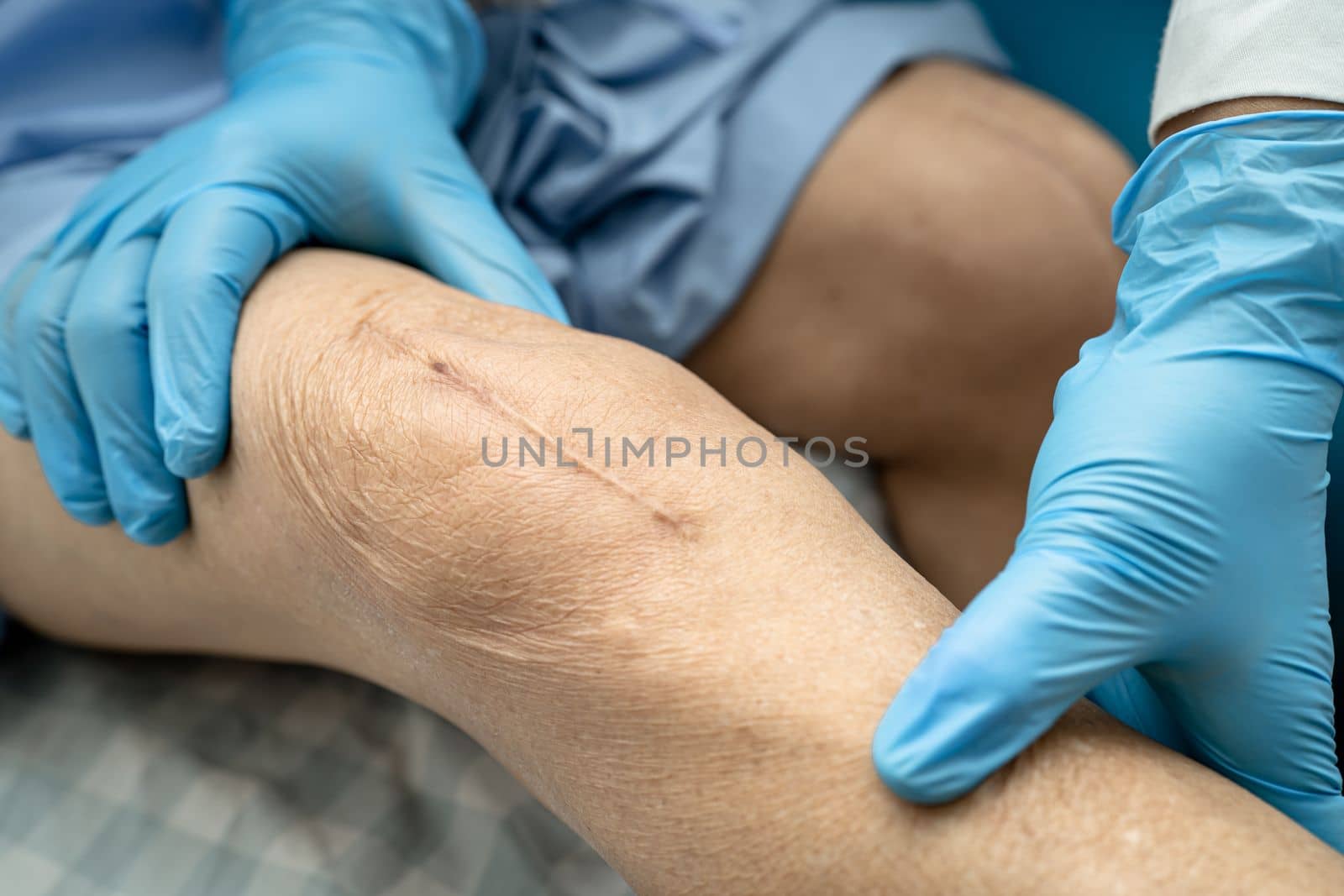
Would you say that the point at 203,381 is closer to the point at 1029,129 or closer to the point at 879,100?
the point at 879,100

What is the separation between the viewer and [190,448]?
0.93m

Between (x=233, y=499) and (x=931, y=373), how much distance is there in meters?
0.94

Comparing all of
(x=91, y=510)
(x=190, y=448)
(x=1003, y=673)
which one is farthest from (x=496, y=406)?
(x=91, y=510)

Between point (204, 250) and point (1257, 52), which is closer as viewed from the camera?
point (1257, 52)

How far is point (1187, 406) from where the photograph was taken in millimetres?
755

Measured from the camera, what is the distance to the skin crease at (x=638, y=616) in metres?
0.64

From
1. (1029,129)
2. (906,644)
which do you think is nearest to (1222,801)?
(906,644)

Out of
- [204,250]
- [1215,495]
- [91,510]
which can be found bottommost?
[91,510]

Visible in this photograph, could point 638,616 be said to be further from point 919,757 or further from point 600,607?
point 919,757

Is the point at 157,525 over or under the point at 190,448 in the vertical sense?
under

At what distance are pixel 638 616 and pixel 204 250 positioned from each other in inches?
25.1

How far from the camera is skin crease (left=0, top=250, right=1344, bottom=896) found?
0.64 m

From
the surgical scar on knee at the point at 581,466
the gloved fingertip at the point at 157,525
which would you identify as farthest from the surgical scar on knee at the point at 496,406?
the gloved fingertip at the point at 157,525

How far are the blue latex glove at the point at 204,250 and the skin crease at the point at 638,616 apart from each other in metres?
0.06
